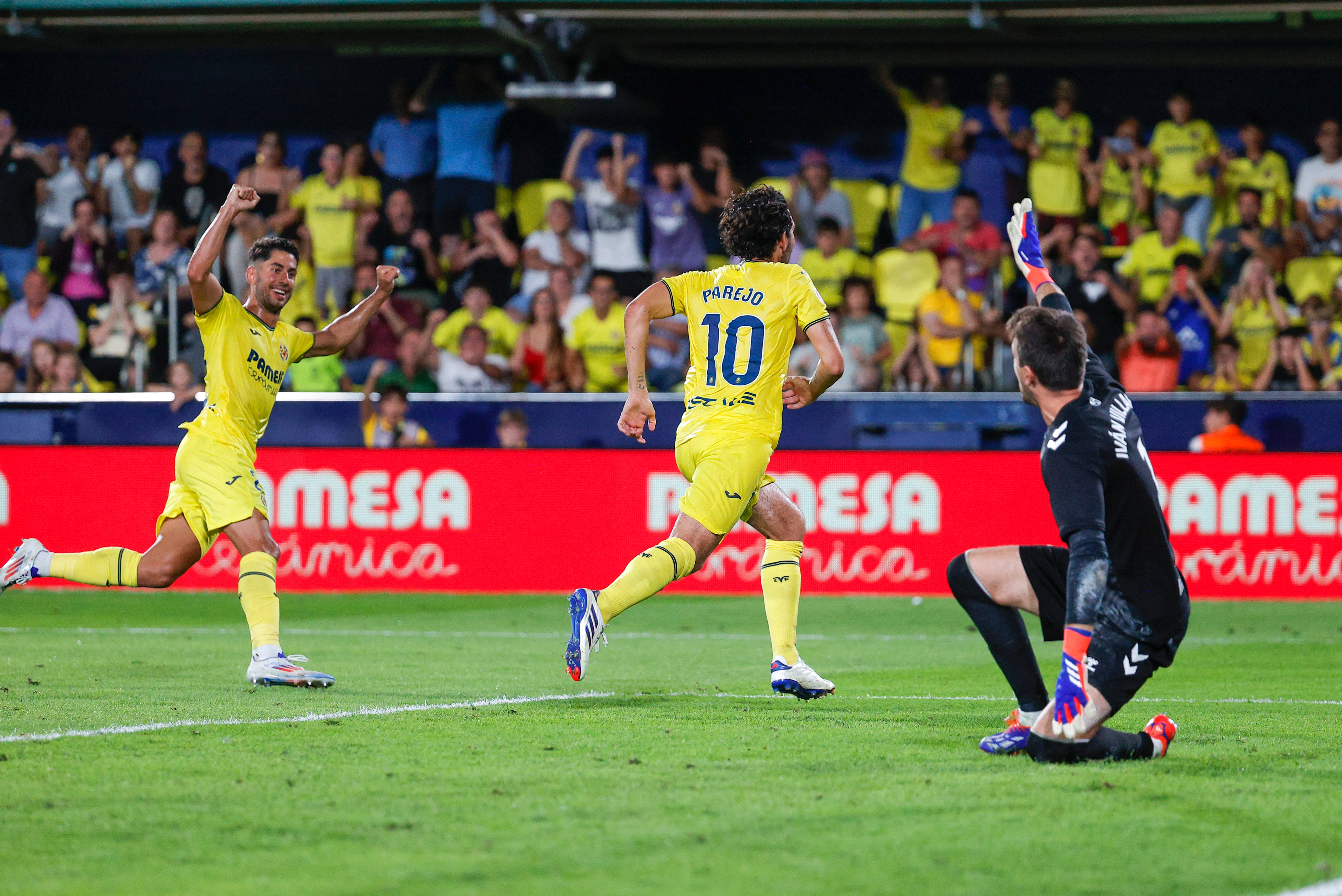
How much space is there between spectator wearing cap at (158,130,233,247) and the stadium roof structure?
144 centimetres

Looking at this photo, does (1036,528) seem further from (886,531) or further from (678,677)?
(678,677)

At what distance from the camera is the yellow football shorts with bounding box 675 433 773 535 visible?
668 cm

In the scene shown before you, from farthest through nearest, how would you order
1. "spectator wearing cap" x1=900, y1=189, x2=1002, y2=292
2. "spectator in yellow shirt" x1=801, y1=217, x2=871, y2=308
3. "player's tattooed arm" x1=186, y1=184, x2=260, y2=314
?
"spectator in yellow shirt" x1=801, y1=217, x2=871, y2=308
"spectator wearing cap" x1=900, y1=189, x2=1002, y2=292
"player's tattooed arm" x1=186, y1=184, x2=260, y2=314

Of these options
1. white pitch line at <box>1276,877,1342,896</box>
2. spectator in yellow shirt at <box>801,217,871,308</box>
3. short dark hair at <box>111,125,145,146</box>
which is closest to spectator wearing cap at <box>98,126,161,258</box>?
short dark hair at <box>111,125,145,146</box>

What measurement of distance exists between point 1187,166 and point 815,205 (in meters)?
3.75

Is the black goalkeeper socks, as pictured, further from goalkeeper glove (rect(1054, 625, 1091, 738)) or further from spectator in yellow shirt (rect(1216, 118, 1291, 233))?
spectator in yellow shirt (rect(1216, 118, 1291, 233))

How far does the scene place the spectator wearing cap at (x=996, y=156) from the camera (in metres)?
17.0

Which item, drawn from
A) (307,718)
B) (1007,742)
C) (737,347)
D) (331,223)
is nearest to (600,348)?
(331,223)

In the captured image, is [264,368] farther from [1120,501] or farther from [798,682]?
[1120,501]

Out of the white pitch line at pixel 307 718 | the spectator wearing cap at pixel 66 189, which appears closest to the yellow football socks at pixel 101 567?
the white pitch line at pixel 307 718

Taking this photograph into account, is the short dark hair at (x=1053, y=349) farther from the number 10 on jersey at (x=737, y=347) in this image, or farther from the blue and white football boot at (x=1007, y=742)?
the number 10 on jersey at (x=737, y=347)

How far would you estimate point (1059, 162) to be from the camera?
660 inches

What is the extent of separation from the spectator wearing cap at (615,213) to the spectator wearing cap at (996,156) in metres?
3.49

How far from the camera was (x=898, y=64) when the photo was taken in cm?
1850
